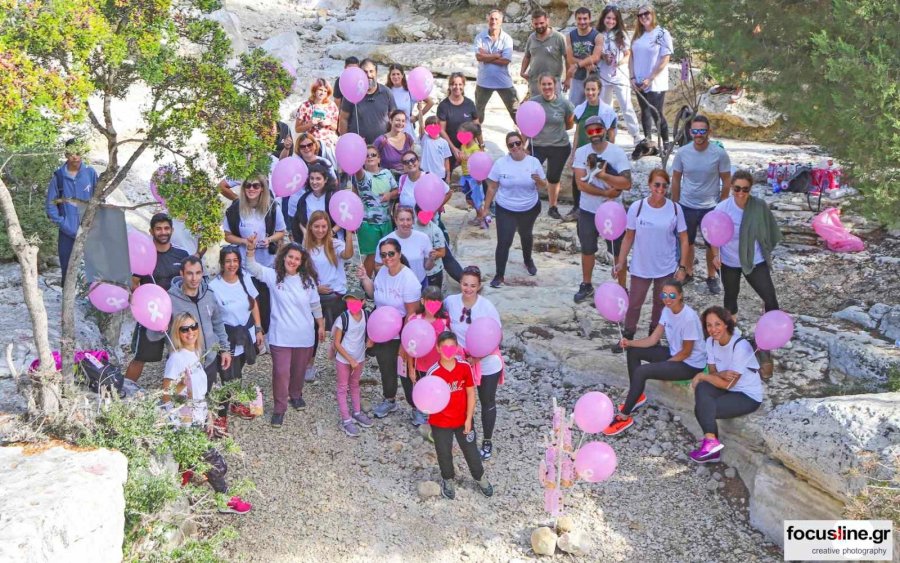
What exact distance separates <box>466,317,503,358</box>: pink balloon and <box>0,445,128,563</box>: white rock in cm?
256

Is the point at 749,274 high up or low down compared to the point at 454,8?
down

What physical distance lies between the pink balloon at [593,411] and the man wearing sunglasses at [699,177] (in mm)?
2546

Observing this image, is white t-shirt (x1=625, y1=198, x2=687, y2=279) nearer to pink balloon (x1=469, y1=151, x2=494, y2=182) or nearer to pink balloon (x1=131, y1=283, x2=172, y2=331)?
pink balloon (x1=469, y1=151, x2=494, y2=182)

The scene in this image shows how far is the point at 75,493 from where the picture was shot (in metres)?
5.14

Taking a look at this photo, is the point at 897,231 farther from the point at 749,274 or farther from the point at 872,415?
the point at 872,415

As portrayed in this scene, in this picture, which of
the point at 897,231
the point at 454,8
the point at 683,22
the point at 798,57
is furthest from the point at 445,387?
the point at 454,8

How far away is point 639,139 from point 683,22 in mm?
3354

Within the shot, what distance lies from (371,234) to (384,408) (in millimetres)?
1780

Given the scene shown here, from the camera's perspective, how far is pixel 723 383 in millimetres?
6836

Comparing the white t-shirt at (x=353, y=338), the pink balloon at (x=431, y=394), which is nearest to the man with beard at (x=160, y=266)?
the white t-shirt at (x=353, y=338)

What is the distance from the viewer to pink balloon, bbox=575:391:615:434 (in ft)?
21.2

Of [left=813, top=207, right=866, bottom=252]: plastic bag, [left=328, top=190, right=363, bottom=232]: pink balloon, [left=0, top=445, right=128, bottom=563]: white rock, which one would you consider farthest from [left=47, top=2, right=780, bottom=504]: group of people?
[left=813, top=207, right=866, bottom=252]: plastic bag

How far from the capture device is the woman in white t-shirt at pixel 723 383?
677cm

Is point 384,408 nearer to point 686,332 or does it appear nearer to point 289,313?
point 289,313
